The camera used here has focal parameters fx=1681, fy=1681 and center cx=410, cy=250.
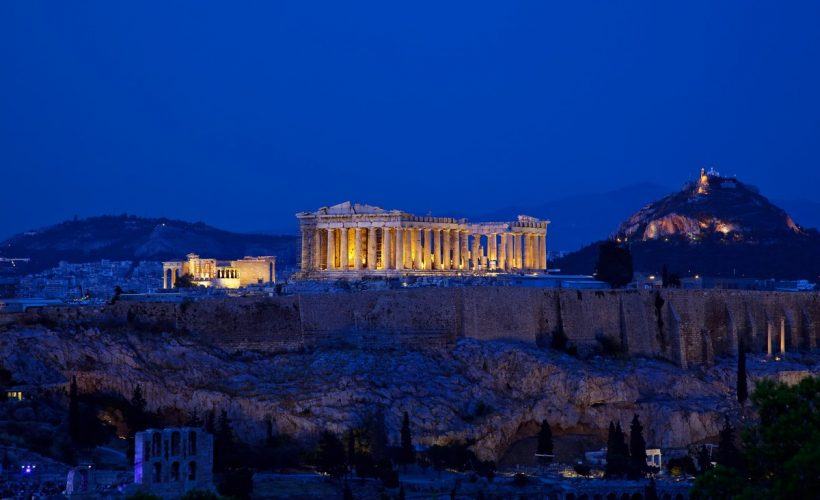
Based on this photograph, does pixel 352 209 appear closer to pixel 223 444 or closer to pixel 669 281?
pixel 669 281

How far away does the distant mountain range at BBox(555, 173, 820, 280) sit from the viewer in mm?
112750

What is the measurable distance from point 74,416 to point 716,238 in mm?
73423

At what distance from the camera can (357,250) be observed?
3091 inches

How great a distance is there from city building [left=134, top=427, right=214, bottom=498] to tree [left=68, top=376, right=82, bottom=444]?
509 centimetres

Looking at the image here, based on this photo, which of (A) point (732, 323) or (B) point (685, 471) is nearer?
(B) point (685, 471)

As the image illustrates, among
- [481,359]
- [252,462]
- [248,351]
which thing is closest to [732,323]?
[481,359]

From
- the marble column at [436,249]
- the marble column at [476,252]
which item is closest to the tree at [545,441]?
the marble column at [436,249]

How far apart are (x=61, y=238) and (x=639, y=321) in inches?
3250

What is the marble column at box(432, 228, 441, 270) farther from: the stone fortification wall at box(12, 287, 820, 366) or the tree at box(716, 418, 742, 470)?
the tree at box(716, 418, 742, 470)

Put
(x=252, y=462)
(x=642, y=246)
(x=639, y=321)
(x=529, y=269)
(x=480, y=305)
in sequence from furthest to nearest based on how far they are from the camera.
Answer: (x=642, y=246) → (x=529, y=269) → (x=639, y=321) → (x=480, y=305) → (x=252, y=462)

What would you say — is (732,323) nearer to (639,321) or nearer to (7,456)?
(639,321)

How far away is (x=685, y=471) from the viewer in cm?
5862

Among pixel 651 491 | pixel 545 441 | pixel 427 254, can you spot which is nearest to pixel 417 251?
pixel 427 254

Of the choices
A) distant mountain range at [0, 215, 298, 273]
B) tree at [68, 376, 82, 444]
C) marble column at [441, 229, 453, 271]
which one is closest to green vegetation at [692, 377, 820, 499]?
tree at [68, 376, 82, 444]
